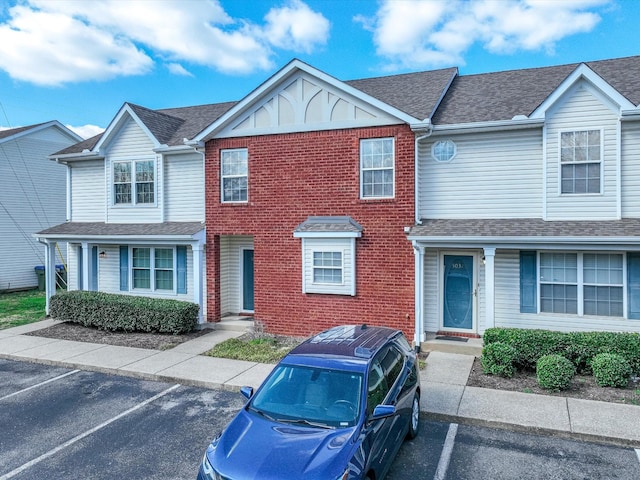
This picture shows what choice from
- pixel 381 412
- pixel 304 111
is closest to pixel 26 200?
pixel 304 111

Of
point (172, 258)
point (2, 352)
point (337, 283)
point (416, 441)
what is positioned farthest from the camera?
point (172, 258)

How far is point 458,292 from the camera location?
39.1ft

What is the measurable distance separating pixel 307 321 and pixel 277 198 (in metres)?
3.49

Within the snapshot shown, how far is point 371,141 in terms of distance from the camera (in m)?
12.0

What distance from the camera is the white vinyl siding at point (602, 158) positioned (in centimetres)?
1032

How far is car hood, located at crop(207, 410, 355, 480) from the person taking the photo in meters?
4.28

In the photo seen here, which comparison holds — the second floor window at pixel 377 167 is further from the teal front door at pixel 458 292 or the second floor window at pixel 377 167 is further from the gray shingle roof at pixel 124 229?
the gray shingle roof at pixel 124 229

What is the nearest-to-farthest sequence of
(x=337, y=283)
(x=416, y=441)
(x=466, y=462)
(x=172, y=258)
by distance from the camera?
(x=466, y=462) → (x=416, y=441) → (x=337, y=283) → (x=172, y=258)

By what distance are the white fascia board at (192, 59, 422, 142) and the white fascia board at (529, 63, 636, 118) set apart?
2.74 metres

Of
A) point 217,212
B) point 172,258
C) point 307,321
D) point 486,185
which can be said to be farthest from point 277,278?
point 486,185

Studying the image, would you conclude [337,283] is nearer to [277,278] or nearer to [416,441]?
[277,278]

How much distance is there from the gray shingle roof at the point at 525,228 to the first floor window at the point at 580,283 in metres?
0.76

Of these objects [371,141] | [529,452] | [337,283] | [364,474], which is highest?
[371,141]

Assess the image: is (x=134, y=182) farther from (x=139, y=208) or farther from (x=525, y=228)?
(x=525, y=228)
